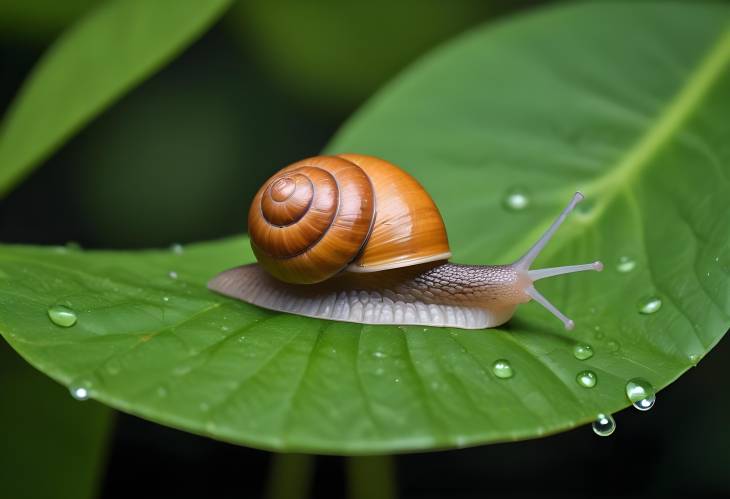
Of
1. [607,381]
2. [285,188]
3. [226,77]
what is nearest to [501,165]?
[285,188]

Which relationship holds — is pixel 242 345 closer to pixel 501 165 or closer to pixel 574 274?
pixel 574 274

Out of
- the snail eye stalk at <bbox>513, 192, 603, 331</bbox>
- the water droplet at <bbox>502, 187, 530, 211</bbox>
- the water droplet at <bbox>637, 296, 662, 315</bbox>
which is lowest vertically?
the water droplet at <bbox>637, 296, 662, 315</bbox>

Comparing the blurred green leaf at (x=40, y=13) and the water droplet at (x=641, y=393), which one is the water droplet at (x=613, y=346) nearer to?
the water droplet at (x=641, y=393)

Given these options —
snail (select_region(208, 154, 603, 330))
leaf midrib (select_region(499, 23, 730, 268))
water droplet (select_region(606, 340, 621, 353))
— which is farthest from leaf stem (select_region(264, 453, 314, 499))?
water droplet (select_region(606, 340, 621, 353))

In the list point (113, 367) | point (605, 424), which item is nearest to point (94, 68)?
point (113, 367)

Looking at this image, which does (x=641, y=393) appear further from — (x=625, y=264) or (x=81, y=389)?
(x=81, y=389)

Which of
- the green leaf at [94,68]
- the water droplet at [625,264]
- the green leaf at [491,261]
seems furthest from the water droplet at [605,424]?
→ the green leaf at [94,68]

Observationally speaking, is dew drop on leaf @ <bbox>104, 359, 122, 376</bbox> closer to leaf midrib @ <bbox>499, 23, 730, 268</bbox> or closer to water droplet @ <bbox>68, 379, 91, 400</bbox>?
water droplet @ <bbox>68, 379, 91, 400</bbox>
